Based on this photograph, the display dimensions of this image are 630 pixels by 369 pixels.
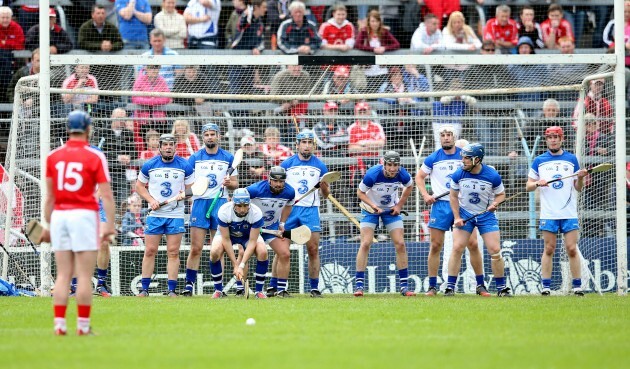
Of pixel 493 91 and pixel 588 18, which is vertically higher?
pixel 588 18

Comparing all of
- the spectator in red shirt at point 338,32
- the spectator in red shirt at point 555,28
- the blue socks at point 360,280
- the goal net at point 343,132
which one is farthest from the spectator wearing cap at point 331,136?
the spectator in red shirt at point 555,28

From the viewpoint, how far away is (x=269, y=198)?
14.5m

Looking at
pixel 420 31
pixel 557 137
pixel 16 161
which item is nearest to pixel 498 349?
pixel 557 137

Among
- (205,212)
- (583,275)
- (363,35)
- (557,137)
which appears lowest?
(583,275)

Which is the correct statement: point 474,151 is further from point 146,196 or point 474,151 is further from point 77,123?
point 77,123

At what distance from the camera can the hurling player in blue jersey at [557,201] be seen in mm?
14852

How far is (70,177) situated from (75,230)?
0.45 m

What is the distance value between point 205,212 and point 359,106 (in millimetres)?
4282

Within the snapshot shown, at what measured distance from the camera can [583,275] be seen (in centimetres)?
1662

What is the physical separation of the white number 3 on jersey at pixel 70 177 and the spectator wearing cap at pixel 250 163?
806 cm

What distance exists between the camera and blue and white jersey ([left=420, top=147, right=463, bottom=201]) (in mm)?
15102

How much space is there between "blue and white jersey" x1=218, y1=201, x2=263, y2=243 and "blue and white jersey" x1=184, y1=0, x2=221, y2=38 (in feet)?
19.4

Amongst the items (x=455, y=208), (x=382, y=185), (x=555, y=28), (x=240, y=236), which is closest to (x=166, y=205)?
(x=240, y=236)

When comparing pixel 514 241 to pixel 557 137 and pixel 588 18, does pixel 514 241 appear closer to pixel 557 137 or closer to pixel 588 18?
pixel 557 137
